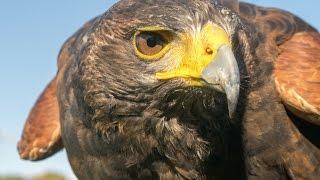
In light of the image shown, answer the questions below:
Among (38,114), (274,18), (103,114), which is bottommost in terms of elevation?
(38,114)

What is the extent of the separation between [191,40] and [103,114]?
1068 mm

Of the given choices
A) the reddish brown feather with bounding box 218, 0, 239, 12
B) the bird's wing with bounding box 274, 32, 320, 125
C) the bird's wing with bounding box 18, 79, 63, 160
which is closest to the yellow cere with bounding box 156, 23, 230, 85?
the bird's wing with bounding box 274, 32, 320, 125

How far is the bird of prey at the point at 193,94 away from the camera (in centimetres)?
543

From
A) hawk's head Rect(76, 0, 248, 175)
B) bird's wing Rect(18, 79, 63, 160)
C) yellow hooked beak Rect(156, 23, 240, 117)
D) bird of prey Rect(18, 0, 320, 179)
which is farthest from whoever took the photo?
bird's wing Rect(18, 79, 63, 160)

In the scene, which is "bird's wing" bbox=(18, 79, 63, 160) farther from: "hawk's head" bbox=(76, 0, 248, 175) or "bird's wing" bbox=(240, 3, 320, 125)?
"bird's wing" bbox=(240, 3, 320, 125)

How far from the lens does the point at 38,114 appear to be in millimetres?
Result: 8719

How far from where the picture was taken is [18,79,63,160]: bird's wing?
8.45 meters

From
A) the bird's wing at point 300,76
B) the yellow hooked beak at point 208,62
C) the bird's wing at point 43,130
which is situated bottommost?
the bird's wing at point 43,130

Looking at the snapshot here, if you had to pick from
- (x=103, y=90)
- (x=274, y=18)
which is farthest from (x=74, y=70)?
(x=274, y=18)

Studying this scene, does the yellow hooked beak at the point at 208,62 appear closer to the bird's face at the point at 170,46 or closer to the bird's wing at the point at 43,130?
the bird's face at the point at 170,46

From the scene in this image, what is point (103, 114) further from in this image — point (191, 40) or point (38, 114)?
point (38, 114)

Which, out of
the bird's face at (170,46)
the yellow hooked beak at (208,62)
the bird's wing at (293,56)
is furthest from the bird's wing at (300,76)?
the yellow hooked beak at (208,62)

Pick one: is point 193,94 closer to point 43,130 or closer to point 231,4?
point 231,4

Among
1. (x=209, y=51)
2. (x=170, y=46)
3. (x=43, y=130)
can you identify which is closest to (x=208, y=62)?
(x=209, y=51)
